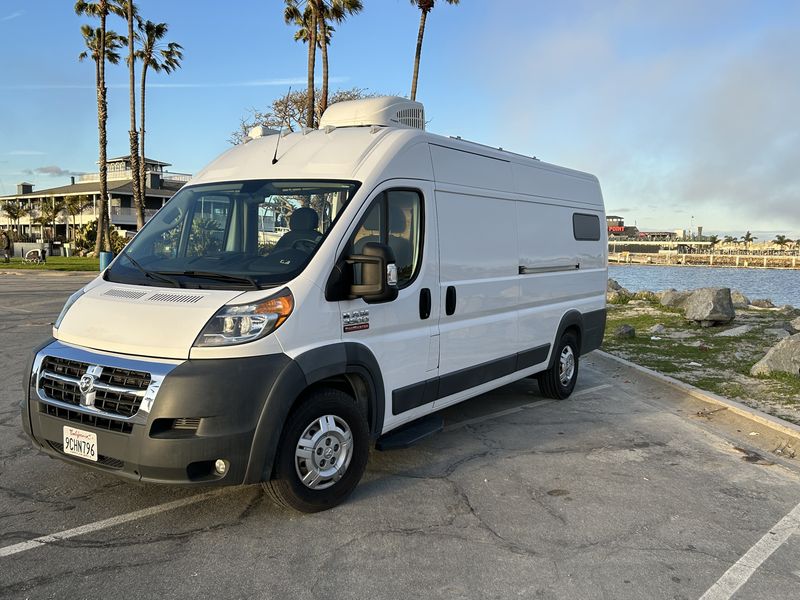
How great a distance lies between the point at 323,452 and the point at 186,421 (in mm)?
958

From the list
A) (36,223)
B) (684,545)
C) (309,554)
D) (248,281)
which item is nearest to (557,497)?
(684,545)

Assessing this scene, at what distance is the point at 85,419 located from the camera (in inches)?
152

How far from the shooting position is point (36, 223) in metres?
76.0

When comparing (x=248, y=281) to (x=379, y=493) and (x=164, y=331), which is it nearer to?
(x=164, y=331)

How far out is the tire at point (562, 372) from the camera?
7445 mm

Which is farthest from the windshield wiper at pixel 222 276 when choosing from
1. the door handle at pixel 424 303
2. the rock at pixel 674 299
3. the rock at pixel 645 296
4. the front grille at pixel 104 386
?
the rock at pixel 645 296

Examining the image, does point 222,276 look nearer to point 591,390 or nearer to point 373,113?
point 373,113

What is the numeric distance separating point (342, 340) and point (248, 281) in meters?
0.72

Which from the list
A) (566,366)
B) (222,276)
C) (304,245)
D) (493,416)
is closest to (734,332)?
(566,366)

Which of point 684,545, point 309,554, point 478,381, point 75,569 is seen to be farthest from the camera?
point 478,381

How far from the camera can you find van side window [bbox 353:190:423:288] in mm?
4547

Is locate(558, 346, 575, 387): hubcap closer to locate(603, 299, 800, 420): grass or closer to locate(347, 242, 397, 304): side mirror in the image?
locate(603, 299, 800, 420): grass

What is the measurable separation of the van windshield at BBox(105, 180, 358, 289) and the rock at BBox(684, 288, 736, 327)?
36.7 ft

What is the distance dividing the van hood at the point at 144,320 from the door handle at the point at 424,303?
157 cm
